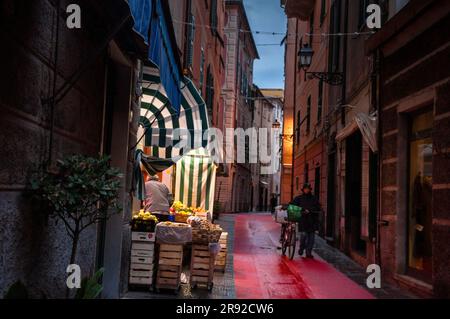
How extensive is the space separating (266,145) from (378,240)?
143 ft

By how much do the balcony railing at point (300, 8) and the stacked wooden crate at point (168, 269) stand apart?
56.1ft

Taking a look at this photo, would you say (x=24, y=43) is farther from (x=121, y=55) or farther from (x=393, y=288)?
(x=393, y=288)

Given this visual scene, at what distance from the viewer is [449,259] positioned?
7.34 m

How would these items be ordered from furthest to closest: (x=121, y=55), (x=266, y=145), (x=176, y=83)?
1. (x=266, y=145)
2. (x=176, y=83)
3. (x=121, y=55)

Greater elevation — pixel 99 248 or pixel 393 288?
pixel 99 248

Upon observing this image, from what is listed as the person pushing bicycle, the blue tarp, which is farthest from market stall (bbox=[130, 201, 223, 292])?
the person pushing bicycle

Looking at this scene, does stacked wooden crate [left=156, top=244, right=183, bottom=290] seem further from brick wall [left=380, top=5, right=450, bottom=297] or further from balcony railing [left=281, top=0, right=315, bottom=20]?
balcony railing [left=281, top=0, right=315, bottom=20]

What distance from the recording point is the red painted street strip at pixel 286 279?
858 centimetres

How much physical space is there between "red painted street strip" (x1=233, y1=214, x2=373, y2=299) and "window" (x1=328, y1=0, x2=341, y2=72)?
588cm

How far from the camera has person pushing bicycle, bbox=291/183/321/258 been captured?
1307 cm

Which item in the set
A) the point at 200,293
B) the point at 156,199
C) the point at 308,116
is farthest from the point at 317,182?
the point at 200,293

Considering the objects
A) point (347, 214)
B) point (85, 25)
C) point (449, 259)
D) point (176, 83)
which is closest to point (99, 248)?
point (176, 83)

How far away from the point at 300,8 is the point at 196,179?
474 inches

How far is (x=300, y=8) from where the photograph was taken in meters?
23.7
